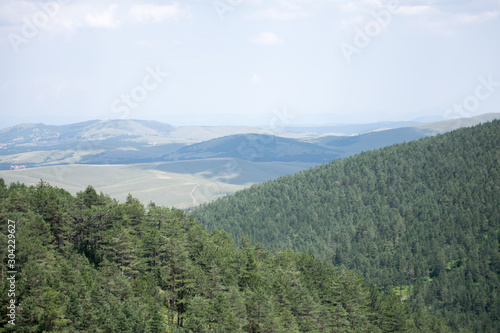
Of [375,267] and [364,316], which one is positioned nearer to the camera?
[364,316]

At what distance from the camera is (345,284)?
8044 cm

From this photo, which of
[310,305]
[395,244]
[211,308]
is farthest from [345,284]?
[395,244]

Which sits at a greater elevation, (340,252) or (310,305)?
A: (310,305)

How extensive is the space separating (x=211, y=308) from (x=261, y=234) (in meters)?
145

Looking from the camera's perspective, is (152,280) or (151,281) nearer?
(151,281)

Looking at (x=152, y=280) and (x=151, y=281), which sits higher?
(x=151, y=281)

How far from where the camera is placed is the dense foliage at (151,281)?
148 feet

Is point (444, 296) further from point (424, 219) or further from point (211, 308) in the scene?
point (211, 308)

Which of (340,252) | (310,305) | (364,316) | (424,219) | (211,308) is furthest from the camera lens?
(424,219)

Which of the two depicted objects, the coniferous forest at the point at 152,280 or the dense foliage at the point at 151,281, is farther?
the coniferous forest at the point at 152,280

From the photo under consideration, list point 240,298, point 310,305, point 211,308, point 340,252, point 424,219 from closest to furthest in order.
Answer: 1. point 211,308
2. point 240,298
3. point 310,305
4. point 340,252
5. point 424,219

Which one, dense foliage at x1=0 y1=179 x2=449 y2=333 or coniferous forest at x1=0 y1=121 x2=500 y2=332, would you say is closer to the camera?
dense foliage at x1=0 y1=179 x2=449 y2=333

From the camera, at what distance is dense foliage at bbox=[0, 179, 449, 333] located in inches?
1778

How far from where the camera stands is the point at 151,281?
190 feet
